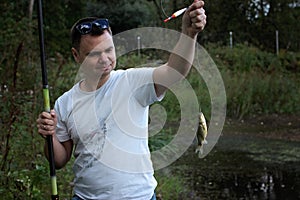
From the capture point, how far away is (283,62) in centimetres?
1435

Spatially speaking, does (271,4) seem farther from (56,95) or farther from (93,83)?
(93,83)

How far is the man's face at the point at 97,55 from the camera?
91.9 inches

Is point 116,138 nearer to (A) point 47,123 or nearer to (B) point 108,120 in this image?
(B) point 108,120

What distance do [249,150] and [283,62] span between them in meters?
6.46

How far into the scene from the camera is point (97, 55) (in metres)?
2.34

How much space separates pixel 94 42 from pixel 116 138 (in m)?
0.41

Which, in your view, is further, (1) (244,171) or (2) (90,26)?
(1) (244,171)

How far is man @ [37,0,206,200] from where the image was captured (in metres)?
2.29

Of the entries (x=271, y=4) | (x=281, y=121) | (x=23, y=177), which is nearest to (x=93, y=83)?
(x=23, y=177)

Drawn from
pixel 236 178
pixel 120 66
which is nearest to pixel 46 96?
pixel 236 178

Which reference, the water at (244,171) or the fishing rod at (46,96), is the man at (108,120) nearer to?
the fishing rod at (46,96)

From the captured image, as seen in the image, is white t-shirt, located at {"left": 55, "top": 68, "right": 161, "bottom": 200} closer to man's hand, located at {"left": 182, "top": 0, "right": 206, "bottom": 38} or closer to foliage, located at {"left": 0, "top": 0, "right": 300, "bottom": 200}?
man's hand, located at {"left": 182, "top": 0, "right": 206, "bottom": 38}

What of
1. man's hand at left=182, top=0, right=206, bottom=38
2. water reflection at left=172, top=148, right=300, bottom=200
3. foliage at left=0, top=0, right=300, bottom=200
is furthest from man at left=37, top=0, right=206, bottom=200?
water reflection at left=172, top=148, right=300, bottom=200

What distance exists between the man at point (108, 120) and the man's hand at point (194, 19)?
0.65 ft
